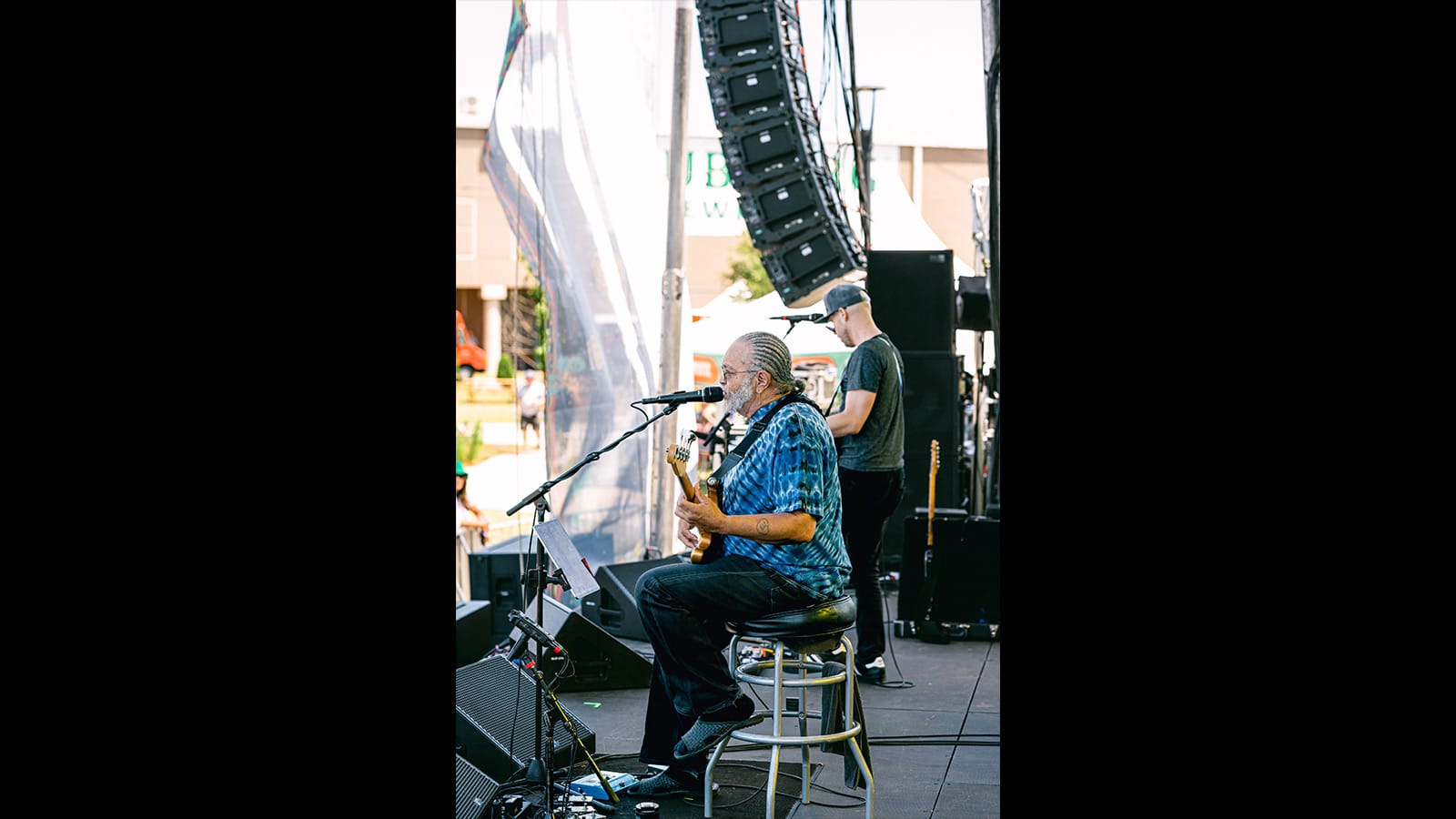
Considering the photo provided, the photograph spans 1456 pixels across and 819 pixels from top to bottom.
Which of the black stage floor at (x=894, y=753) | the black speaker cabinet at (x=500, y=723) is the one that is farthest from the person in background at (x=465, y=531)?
the black speaker cabinet at (x=500, y=723)

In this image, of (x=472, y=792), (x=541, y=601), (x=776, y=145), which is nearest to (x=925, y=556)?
(x=776, y=145)

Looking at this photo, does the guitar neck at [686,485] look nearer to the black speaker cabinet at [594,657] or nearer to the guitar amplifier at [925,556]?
the black speaker cabinet at [594,657]

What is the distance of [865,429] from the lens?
5.38 m

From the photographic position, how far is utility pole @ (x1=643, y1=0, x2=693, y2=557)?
8.87 meters

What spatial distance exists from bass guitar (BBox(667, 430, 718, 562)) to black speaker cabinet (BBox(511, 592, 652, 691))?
64.8 inches

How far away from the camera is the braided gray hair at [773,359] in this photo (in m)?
3.92

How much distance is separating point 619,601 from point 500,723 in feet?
7.43

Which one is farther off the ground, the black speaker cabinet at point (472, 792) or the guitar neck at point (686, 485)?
the guitar neck at point (686, 485)

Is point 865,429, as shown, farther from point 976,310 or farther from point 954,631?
point 976,310

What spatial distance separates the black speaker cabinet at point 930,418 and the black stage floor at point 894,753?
272cm

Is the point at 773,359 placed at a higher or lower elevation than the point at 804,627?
higher

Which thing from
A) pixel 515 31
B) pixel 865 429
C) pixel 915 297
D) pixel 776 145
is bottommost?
pixel 865 429

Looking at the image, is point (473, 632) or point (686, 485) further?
point (473, 632)
